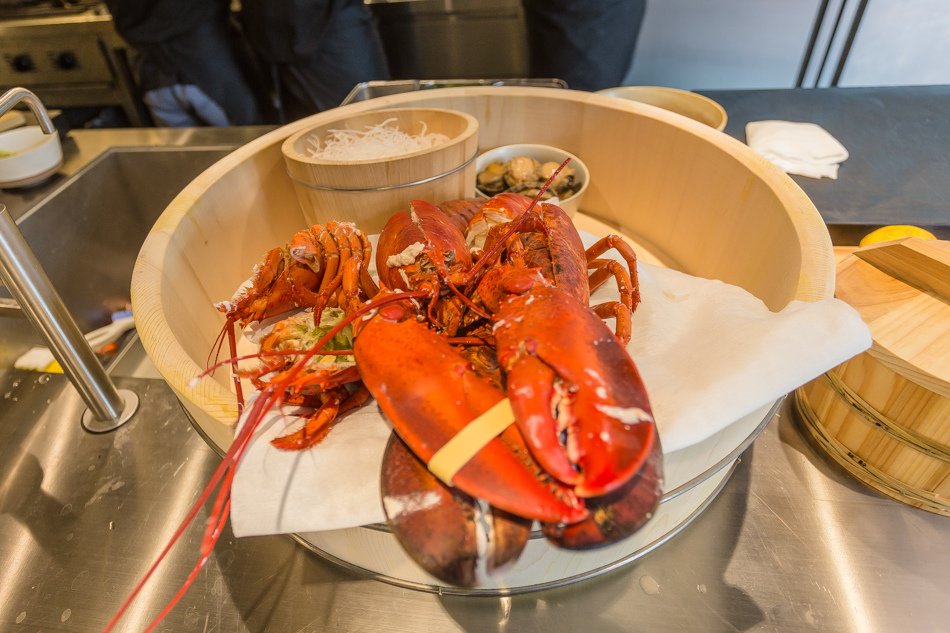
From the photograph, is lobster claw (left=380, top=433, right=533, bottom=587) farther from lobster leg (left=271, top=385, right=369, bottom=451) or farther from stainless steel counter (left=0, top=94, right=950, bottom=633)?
stainless steel counter (left=0, top=94, right=950, bottom=633)

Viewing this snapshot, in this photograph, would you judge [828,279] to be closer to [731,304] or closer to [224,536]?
[731,304]

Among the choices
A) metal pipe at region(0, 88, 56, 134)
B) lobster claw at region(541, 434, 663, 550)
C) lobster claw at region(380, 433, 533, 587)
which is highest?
metal pipe at region(0, 88, 56, 134)

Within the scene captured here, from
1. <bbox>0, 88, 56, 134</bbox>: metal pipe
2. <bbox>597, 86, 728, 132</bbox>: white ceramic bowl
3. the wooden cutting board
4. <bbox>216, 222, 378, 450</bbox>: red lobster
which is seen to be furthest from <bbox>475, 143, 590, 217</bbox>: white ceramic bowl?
<bbox>0, 88, 56, 134</bbox>: metal pipe

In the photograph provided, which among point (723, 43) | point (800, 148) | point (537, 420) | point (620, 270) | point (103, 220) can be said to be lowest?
point (103, 220)

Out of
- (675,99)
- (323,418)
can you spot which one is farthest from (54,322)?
(675,99)

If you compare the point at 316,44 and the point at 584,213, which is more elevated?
the point at 316,44

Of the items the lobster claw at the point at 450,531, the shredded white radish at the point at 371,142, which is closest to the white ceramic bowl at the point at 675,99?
the shredded white radish at the point at 371,142

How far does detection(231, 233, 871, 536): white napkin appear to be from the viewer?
2.29 feet

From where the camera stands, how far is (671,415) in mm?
715

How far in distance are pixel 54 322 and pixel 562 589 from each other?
3.98ft

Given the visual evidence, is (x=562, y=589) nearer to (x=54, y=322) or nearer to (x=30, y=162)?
(x=54, y=322)

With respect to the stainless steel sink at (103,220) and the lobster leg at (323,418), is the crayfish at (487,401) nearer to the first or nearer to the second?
the lobster leg at (323,418)

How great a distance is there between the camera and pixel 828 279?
2.97 ft

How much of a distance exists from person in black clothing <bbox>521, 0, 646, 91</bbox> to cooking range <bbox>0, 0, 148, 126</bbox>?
3066 millimetres
